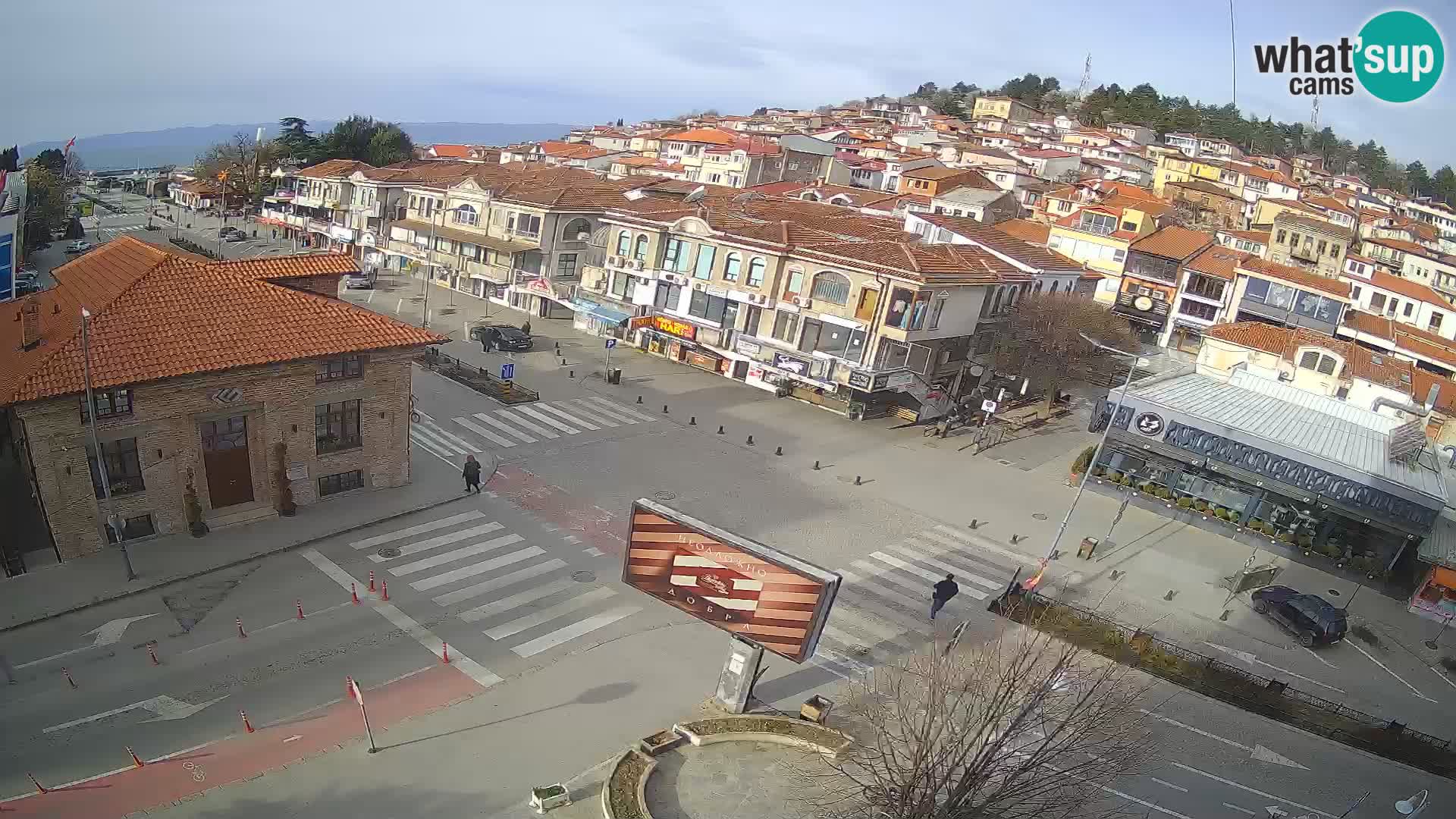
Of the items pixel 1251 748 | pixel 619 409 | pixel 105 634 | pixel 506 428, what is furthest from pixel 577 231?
pixel 1251 748

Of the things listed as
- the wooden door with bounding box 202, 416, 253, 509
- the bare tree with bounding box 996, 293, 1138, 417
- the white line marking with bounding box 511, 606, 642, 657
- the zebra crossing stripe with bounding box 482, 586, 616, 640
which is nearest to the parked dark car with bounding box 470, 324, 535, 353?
the wooden door with bounding box 202, 416, 253, 509

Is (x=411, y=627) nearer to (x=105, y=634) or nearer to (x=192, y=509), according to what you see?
(x=105, y=634)

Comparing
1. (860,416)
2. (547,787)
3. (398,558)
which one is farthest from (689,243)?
(547,787)

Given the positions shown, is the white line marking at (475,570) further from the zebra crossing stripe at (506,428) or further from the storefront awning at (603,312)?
the storefront awning at (603,312)

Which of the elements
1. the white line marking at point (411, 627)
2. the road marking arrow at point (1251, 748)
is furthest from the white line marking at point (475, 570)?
the road marking arrow at point (1251, 748)

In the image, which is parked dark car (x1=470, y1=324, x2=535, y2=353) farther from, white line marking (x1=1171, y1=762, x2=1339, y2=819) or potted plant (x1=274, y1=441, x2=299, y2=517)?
white line marking (x1=1171, y1=762, x2=1339, y2=819)

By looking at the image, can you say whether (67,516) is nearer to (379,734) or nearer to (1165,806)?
(379,734)
